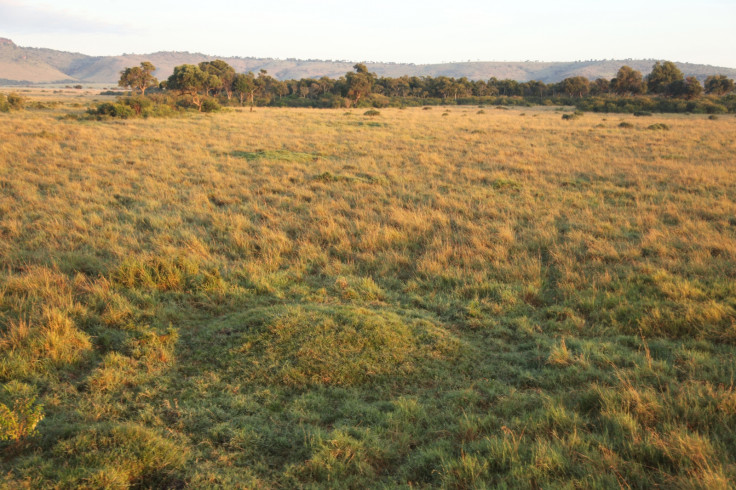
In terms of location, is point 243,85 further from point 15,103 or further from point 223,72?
point 15,103

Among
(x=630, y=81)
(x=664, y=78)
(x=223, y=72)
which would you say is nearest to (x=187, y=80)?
(x=223, y=72)

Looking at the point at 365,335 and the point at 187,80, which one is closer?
the point at 365,335

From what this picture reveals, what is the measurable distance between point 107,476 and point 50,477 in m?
0.41

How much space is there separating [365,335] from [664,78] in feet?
230

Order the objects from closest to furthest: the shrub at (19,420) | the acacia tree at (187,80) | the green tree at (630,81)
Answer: the shrub at (19,420) < the acacia tree at (187,80) < the green tree at (630,81)

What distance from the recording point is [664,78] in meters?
57.4

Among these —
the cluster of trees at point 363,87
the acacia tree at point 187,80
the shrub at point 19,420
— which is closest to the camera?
the shrub at point 19,420

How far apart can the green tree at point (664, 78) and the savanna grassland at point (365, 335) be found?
5605cm

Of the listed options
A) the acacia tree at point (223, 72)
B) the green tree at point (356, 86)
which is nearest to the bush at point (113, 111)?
the acacia tree at point (223, 72)

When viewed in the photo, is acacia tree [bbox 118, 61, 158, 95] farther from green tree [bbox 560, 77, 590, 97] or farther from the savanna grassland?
green tree [bbox 560, 77, 590, 97]

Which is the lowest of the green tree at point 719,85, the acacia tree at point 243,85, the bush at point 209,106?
the bush at point 209,106

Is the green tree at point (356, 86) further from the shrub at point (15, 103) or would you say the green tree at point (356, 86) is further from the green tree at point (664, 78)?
the green tree at point (664, 78)

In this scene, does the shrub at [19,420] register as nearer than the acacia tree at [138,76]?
Yes

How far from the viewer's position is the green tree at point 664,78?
55716mm
